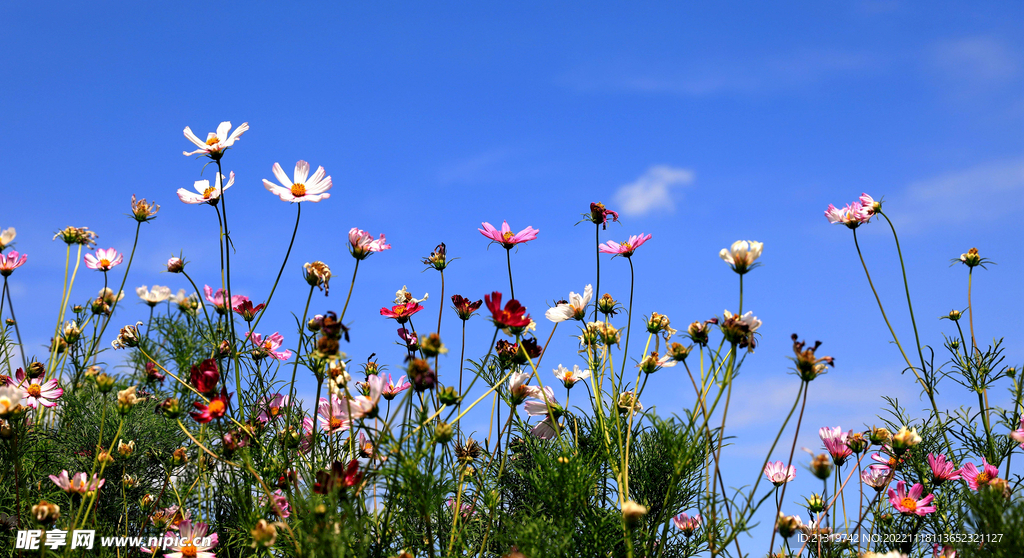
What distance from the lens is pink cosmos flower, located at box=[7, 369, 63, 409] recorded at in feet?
7.04

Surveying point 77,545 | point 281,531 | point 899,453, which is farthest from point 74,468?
point 899,453

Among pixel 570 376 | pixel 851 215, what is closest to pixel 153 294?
pixel 570 376

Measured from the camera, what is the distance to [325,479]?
150 centimetres

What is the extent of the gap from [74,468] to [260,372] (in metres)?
0.81

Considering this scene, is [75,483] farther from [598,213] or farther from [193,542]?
[598,213]

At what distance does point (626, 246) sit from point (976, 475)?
124 centimetres

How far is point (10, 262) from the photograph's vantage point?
2.52 m

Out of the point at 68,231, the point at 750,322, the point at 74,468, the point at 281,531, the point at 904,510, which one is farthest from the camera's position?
the point at 68,231

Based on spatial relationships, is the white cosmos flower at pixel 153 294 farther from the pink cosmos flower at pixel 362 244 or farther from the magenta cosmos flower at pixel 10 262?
the pink cosmos flower at pixel 362 244

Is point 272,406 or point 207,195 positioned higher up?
point 207,195

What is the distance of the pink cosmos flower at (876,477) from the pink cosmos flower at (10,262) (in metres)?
3.04

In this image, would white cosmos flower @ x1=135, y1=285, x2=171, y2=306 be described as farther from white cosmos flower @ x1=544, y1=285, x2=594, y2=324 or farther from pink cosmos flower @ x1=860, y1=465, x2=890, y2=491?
pink cosmos flower @ x1=860, y1=465, x2=890, y2=491

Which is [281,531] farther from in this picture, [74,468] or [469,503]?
[74,468]

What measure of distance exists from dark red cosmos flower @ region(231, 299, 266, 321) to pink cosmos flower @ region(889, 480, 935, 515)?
201cm
